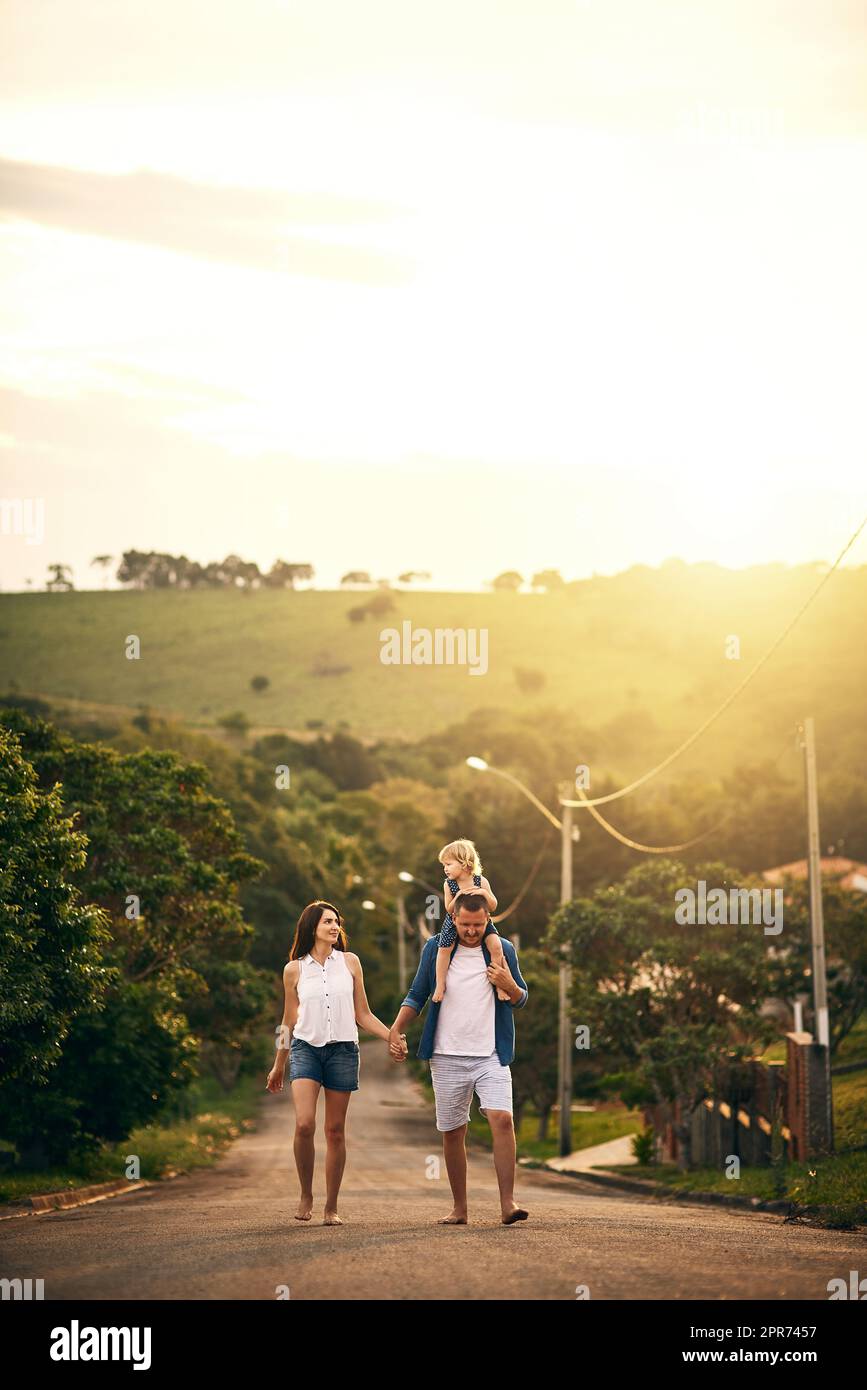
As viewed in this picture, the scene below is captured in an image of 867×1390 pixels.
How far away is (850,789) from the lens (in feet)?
282

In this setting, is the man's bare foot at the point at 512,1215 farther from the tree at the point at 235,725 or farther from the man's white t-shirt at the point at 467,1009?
the tree at the point at 235,725

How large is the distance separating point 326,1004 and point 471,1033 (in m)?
1.07

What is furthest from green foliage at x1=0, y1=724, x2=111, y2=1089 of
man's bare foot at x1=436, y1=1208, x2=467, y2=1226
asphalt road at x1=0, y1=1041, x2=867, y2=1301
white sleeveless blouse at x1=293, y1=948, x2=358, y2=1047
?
man's bare foot at x1=436, y1=1208, x2=467, y2=1226

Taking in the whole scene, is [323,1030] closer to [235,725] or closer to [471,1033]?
[471,1033]

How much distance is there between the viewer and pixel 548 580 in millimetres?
195125

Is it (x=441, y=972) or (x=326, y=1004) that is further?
(x=326, y=1004)

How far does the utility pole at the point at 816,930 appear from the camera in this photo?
75.4 feet

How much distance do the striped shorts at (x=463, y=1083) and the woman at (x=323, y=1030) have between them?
0.57 metres

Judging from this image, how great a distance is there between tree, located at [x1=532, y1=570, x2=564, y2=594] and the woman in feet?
596

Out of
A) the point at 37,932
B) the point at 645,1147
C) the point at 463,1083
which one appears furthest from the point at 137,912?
the point at 463,1083

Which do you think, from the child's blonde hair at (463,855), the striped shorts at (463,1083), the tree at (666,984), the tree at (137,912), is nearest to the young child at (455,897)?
the child's blonde hair at (463,855)
